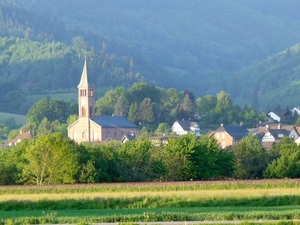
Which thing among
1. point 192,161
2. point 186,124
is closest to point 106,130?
point 186,124

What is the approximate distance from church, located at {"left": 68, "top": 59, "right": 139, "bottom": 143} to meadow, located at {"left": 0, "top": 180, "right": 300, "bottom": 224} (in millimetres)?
98072

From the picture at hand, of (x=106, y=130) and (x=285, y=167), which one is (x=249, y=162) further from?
(x=106, y=130)

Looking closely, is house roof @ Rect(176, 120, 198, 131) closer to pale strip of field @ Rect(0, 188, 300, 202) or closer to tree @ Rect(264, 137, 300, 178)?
tree @ Rect(264, 137, 300, 178)

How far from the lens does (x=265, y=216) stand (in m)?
37.5

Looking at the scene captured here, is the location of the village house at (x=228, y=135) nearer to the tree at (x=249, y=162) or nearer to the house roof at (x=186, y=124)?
the house roof at (x=186, y=124)

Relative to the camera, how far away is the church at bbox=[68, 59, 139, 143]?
534 ft

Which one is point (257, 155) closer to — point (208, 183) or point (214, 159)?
point (214, 159)

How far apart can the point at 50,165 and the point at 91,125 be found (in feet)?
301

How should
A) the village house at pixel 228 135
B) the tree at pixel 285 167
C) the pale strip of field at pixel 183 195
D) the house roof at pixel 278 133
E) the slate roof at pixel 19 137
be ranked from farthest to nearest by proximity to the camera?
the slate roof at pixel 19 137
the village house at pixel 228 135
the house roof at pixel 278 133
the tree at pixel 285 167
the pale strip of field at pixel 183 195

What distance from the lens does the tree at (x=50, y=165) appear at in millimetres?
71938

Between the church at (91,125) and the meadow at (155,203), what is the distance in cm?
9807

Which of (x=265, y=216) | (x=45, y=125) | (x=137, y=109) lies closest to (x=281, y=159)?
(x=265, y=216)

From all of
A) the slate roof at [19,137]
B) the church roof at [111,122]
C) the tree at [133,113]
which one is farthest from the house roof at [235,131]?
the tree at [133,113]

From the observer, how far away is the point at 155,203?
48219 mm
